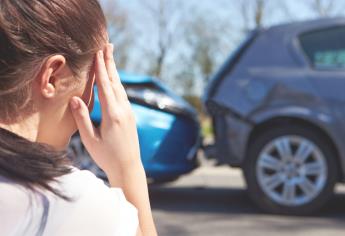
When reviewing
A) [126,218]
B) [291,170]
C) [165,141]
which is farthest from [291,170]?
[126,218]

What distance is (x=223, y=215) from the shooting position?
481 cm

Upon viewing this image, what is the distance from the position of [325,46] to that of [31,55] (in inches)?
170

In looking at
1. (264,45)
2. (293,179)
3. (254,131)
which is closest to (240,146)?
(254,131)

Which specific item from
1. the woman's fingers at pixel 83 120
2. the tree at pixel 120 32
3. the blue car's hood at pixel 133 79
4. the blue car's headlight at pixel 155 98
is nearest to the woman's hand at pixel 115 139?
the woman's fingers at pixel 83 120

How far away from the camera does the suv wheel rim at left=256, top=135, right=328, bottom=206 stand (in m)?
4.74

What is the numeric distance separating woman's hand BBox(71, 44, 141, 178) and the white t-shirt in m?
0.16

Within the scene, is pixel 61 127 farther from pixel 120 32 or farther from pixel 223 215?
pixel 120 32

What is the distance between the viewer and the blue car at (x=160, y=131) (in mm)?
4973

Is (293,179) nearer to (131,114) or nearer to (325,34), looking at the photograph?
(325,34)

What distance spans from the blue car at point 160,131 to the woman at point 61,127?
379cm

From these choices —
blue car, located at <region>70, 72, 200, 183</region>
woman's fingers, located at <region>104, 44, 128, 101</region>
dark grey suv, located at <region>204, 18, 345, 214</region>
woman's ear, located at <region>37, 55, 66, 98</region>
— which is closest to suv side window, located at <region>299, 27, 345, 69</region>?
dark grey suv, located at <region>204, 18, 345, 214</region>

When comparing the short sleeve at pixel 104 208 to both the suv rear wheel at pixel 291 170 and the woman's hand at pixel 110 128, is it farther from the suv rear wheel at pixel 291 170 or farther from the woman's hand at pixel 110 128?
the suv rear wheel at pixel 291 170

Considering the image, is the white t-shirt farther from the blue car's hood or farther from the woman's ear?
the blue car's hood

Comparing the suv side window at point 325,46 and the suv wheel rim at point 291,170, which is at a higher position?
the suv side window at point 325,46
